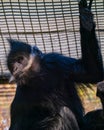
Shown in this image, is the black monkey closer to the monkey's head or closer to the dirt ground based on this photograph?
the monkey's head

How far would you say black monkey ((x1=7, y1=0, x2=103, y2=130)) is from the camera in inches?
150

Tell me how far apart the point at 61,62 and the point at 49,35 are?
1.07 metres

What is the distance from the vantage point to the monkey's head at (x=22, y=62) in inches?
150

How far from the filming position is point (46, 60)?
3.92 meters

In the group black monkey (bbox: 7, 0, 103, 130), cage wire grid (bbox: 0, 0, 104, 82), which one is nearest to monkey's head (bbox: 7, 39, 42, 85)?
black monkey (bbox: 7, 0, 103, 130)

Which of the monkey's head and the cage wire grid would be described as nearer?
the monkey's head

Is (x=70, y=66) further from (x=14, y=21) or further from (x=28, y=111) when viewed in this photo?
(x=14, y=21)

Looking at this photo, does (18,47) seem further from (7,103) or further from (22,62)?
(7,103)

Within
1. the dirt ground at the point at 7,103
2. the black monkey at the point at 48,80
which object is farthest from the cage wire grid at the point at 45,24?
the black monkey at the point at 48,80

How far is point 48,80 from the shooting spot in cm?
390

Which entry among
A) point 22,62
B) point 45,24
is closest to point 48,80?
point 22,62

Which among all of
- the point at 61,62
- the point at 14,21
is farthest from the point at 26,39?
the point at 61,62

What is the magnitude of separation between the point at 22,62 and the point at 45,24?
3.87ft

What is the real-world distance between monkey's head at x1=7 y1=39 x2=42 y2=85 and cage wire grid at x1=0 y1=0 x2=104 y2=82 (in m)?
0.95
